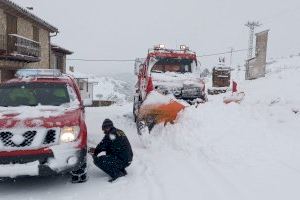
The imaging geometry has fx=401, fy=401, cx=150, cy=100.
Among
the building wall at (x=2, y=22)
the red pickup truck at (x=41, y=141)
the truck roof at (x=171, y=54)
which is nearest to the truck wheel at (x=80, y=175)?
the red pickup truck at (x=41, y=141)

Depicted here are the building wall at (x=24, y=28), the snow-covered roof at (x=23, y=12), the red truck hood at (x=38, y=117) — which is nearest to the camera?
the red truck hood at (x=38, y=117)

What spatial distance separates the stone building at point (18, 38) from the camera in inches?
906

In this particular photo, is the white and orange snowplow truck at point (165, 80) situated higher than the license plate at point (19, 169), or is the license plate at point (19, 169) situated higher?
the white and orange snowplow truck at point (165, 80)

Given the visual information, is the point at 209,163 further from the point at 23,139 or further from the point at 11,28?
the point at 11,28

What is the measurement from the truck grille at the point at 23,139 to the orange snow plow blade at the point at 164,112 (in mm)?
4296

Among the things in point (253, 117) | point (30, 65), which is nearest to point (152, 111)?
point (253, 117)

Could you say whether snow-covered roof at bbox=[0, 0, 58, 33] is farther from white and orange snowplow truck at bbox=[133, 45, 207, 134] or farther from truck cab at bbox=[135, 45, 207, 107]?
truck cab at bbox=[135, 45, 207, 107]

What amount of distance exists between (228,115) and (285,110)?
1.67 meters

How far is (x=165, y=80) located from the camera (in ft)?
42.1

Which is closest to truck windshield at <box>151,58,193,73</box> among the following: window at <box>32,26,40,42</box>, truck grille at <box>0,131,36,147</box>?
truck grille at <box>0,131,36,147</box>

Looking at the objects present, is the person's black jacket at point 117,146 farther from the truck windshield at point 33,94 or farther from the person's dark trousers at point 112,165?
the truck windshield at point 33,94

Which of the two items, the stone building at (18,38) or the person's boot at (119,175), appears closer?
the person's boot at (119,175)

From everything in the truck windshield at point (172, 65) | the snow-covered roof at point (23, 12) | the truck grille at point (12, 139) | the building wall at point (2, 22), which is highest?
the snow-covered roof at point (23, 12)

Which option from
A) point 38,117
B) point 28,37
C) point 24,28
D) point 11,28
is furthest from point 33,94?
point 28,37
